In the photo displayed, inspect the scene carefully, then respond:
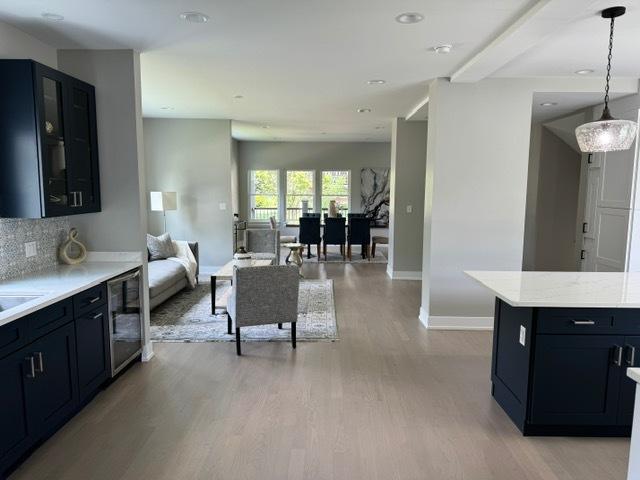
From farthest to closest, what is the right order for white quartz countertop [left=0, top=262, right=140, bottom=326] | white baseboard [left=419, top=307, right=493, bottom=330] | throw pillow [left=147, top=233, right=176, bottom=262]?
1. throw pillow [left=147, top=233, right=176, bottom=262]
2. white baseboard [left=419, top=307, right=493, bottom=330]
3. white quartz countertop [left=0, top=262, right=140, bottom=326]

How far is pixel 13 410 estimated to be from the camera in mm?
2131

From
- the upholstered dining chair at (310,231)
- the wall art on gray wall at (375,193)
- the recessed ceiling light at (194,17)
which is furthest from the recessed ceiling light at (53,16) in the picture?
the wall art on gray wall at (375,193)

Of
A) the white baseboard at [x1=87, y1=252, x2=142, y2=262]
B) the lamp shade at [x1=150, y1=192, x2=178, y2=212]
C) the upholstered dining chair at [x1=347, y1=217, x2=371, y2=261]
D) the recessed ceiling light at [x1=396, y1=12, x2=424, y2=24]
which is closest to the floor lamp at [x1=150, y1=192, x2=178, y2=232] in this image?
the lamp shade at [x1=150, y1=192, x2=178, y2=212]

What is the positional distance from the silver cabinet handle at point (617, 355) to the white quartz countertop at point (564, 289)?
11.6 inches

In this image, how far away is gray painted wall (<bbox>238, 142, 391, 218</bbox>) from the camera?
10.6 m

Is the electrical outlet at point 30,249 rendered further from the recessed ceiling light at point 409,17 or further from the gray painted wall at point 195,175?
the gray painted wall at point 195,175

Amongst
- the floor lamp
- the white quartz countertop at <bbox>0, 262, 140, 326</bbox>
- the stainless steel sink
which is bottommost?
the stainless steel sink

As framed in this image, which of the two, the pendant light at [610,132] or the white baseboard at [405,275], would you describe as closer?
the pendant light at [610,132]

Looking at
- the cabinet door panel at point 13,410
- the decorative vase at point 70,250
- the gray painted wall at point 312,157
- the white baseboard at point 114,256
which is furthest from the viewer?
the gray painted wall at point 312,157

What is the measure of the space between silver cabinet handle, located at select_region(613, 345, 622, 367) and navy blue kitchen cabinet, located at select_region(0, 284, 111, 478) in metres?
3.25

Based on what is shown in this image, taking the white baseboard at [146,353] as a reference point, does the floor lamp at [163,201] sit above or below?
above

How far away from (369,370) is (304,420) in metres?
0.94

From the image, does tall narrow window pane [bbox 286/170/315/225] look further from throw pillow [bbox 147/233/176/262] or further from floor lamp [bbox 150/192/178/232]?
throw pillow [bbox 147/233/176/262]

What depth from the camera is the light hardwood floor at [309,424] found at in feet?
7.47
